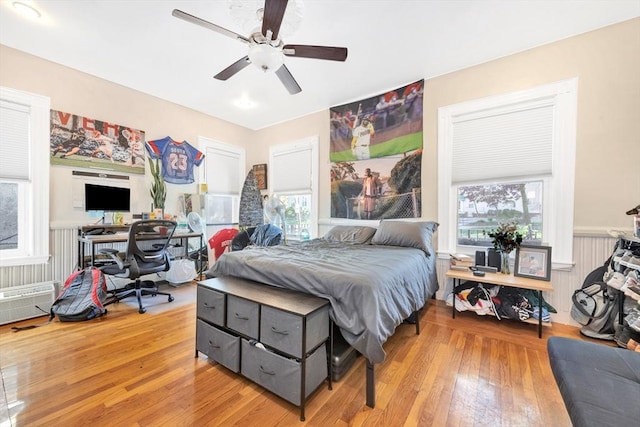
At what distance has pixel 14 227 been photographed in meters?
2.74

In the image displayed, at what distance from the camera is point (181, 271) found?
12.0ft

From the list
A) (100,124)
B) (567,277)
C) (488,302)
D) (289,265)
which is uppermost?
(100,124)

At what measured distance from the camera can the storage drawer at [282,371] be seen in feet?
4.48

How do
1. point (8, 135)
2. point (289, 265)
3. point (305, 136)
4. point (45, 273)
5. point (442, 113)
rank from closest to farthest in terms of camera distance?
point (289, 265) → point (8, 135) → point (45, 273) → point (442, 113) → point (305, 136)

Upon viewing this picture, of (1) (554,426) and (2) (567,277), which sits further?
(2) (567,277)

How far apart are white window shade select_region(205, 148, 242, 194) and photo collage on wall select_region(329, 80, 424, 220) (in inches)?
78.2

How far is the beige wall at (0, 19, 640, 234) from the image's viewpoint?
2.22 m

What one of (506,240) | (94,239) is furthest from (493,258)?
(94,239)

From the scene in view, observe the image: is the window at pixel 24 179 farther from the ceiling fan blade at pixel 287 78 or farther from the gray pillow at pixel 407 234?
the gray pillow at pixel 407 234

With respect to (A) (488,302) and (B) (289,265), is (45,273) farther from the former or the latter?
(A) (488,302)

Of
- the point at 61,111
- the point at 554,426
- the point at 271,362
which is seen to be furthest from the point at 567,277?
the point at 61,111

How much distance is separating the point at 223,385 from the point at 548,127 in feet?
11.7

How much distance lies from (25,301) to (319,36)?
3.83m

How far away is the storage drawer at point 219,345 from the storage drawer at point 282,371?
7cm
